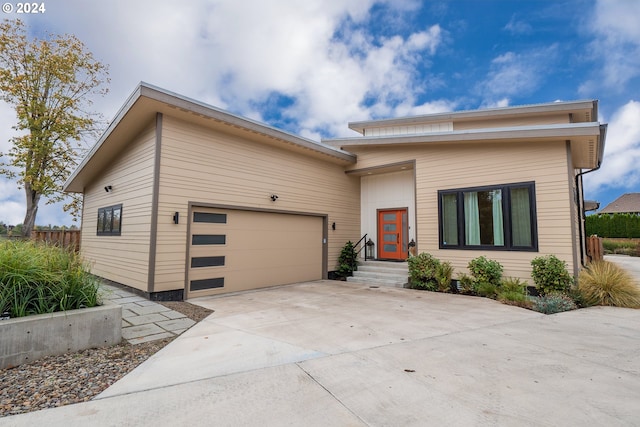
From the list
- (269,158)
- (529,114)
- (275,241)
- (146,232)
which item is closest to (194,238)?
(146,232)

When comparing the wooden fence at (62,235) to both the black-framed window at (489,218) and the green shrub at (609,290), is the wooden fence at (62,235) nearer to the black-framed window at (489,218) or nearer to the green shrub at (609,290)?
the black-framed window at (489,218)

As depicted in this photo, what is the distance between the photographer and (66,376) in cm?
289

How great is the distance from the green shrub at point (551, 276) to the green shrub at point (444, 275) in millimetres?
1823

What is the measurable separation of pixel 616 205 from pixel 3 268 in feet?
155

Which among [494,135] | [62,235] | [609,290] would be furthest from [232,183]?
[62,235]

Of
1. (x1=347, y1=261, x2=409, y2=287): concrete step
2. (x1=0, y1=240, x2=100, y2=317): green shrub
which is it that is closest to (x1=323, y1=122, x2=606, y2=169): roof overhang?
(x1=347, y1=261, x2=409, y2=287): concrete step

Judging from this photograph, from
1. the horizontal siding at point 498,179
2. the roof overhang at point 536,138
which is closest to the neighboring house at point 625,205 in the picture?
the roof overhang at point 536,138

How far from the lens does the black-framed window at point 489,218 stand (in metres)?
7.27

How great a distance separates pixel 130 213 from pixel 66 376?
5143 mm

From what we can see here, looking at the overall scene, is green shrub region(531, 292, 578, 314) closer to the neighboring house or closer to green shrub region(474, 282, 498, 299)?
green shrub region(474, 282, 498, 299)

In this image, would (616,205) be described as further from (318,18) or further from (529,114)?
(318,18)

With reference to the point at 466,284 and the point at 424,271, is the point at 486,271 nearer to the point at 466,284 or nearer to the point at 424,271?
the point at 466,284

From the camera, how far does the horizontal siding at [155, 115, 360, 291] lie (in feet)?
21.2

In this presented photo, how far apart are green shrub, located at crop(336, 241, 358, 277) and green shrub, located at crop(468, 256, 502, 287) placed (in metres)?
3.62
